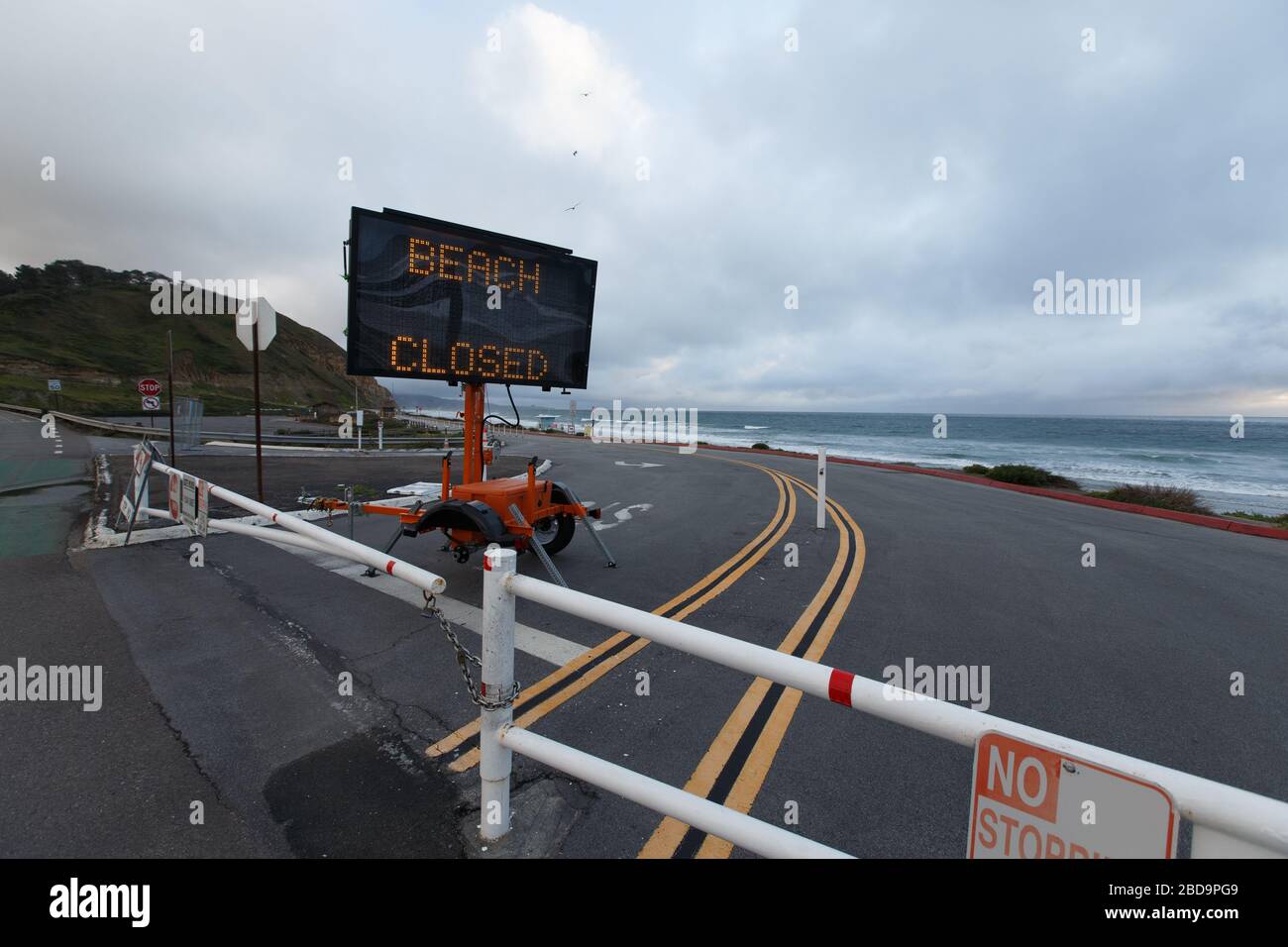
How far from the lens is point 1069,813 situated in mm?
1346

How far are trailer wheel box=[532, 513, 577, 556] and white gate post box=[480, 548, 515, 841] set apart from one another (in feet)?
15.4

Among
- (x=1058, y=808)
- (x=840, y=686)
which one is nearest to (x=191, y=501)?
(x=840, y=686)

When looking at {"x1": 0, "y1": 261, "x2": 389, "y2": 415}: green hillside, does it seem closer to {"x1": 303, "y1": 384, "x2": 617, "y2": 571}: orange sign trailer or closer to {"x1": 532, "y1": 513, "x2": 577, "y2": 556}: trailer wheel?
{"x1": 532, "y1": 513, "x2": 577, "y2": 556}: trailer wheel

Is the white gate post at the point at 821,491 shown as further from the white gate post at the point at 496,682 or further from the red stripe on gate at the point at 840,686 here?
the red stripe on gate at the point at 840,686

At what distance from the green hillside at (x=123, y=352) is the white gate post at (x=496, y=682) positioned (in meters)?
47.7

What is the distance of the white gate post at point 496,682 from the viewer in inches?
89.8

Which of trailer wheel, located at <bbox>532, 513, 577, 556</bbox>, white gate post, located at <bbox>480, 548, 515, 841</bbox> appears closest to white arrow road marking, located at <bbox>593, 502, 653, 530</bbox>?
trailer wheel, located at <bbox>532, 513, 577, 556</bbox>

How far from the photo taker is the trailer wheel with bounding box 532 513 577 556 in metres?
7.23

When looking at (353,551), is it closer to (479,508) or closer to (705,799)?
(479,508)

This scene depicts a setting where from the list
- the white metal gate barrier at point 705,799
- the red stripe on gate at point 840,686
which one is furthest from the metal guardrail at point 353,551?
the red stripe on gate at point 840,686

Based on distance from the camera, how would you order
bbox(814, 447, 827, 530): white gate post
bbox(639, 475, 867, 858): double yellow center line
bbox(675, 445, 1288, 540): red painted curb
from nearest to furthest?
bbox(639, 475, 867, 858): double yellow center line
bbox(814, 447, 827, 530): white gate post
bbox(675, 445, 1288, 540): red painted curb

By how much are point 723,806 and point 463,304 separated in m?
5.25

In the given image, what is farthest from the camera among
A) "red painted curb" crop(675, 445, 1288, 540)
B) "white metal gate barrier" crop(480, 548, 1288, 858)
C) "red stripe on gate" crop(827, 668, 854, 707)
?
"red painted curb" crop(675, 445, 1288, 540)
